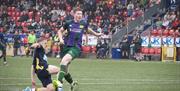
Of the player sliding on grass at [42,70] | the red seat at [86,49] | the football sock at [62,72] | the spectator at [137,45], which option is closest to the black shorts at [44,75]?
the player sliding on grass at [42,70]

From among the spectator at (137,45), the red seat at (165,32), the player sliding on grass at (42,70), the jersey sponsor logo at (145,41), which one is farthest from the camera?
the jersey sponsor logo at (145,41)

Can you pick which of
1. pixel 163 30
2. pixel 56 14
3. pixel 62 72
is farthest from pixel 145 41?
pixel 62 72

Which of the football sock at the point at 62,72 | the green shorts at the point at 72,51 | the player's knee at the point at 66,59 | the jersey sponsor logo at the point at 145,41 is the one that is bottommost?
the football sock at the point at 62,72

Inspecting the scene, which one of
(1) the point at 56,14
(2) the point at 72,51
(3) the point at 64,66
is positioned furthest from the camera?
(1) the point at 56,14

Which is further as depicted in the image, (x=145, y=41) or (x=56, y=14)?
(x=56, y=14)

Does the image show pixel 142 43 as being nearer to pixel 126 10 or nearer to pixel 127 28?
pixel 127 28

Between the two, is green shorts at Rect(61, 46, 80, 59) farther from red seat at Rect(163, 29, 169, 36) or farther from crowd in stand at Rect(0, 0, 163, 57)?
crowd in stand at Rect(0, 0, 163, 57)

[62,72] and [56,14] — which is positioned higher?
[56,14]

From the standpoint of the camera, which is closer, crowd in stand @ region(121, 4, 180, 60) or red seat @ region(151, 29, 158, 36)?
crowd in stand @ region(121, 4, 180, 60)

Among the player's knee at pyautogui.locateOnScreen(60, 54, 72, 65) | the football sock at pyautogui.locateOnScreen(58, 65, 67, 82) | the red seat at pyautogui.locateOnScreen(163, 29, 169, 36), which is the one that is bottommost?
the football sock at pyautogui.locateOnScreen(58, 65, 67, 82)

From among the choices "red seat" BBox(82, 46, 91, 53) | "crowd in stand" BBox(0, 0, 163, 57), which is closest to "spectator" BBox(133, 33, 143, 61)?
"crowd in stand" BBox(0, 0, 163, 57)

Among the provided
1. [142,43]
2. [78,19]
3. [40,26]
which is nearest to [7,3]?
[40,26]

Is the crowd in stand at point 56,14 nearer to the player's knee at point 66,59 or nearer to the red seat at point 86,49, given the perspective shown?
the red seat at point 86,49

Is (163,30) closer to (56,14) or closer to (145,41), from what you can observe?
(145,41)
